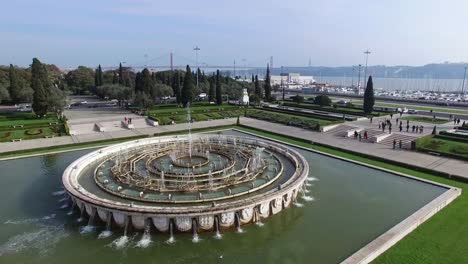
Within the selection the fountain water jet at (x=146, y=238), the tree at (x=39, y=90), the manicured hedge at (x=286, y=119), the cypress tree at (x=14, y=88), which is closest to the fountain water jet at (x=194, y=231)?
the fountain water jet at (x=146, y=238)

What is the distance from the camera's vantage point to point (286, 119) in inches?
1555

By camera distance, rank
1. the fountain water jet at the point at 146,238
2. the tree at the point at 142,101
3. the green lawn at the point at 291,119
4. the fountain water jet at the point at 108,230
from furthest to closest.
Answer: the tree at the point at 142,101, the green lawn at the point at 291,119, the fountain water jet at the point at 108,230, the fountain water jet at the point at 146,238

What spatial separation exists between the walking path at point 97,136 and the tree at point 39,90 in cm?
1029

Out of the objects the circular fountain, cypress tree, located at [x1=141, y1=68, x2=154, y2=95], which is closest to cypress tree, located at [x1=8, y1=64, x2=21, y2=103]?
cypress tree, located at [x1=141, y1=68, x2=154, y2=95]

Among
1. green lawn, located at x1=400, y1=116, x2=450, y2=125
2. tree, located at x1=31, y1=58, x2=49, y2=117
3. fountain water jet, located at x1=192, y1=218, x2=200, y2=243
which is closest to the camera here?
fountain water jet, located at x1=192, y1=218, x2=200, y2=243

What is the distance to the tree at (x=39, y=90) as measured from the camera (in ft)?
128

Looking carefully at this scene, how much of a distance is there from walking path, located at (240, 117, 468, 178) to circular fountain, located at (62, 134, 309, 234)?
7.56m

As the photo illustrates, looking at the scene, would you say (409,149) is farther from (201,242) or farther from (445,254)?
(201,242)

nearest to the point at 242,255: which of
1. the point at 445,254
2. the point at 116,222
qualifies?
the point at 116,222

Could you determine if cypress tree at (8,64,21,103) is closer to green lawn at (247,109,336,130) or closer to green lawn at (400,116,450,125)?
green lawn at (247,109,336,130)

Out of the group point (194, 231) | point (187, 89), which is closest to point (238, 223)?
point (194, 231)

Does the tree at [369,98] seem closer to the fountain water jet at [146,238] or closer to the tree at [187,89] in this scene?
the tree at [187,89]

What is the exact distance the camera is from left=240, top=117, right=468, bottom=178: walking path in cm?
2209

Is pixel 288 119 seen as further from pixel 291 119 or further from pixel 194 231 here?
pixel 194 231
